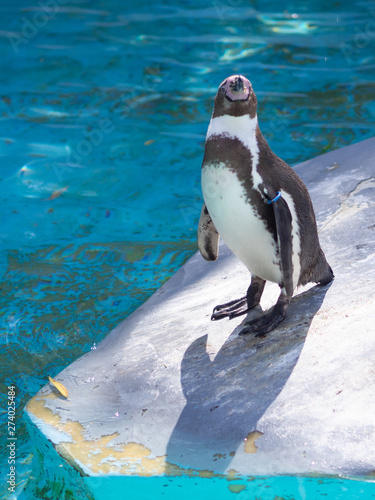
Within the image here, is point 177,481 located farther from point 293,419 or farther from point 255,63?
point 255,63

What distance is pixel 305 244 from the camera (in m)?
2.37

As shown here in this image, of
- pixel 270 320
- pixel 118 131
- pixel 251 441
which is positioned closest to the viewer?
pixel 251 441

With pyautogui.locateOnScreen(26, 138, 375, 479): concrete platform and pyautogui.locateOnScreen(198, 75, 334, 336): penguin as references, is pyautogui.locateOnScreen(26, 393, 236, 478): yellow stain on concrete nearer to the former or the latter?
pyautogui.locateOnScreen(26, 138, 375, 479): concrete platform

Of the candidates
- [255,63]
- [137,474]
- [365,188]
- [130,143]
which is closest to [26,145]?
[130,143]

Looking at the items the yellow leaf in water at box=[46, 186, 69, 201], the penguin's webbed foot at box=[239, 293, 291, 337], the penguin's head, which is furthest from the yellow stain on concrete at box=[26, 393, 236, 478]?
the yellow leaf in water at box=[46, 186, 69, 201]

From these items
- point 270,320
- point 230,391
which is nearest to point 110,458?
point 230,391

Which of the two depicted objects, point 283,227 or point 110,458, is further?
point 283,227

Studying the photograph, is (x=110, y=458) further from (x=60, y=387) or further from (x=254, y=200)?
(x=254, y=200)

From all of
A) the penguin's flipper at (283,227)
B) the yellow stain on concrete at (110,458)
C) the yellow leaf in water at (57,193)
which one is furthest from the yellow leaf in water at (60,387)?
the yellow leaf in water at (57,193)

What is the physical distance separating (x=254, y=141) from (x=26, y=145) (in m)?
3.34

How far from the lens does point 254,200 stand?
2252 millimetres

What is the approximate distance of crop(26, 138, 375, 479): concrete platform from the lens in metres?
1.88

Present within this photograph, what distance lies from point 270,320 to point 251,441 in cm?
56

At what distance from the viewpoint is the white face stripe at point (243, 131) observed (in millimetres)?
2236
